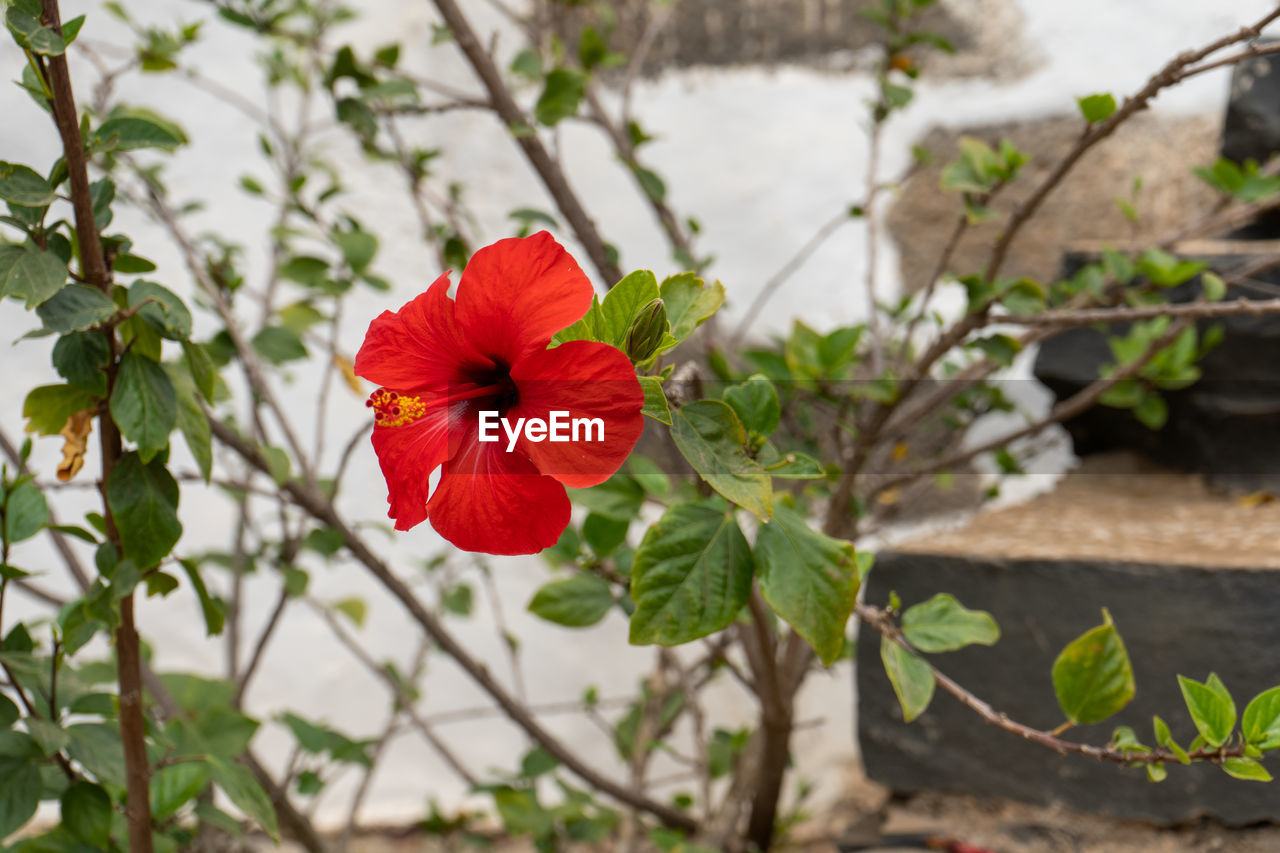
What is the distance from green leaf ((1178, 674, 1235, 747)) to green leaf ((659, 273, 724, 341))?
26 centimetres

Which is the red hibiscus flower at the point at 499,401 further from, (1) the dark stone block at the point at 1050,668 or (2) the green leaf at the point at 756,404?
(1) the dark stone block at the point at 1050,668

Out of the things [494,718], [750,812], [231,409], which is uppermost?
[231,409]

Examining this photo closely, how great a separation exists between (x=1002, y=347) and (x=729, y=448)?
49 centimetres

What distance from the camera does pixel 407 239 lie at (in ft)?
5.37

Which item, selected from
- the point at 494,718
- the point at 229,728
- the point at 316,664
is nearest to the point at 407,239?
the point at 316,664

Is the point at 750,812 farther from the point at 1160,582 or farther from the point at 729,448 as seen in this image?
the point at 729,448

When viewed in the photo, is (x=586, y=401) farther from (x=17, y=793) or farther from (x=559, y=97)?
(x=559, y=97)

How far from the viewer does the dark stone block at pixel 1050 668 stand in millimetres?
716

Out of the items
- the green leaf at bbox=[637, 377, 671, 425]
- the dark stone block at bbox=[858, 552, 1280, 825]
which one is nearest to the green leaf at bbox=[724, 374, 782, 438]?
the green leaf at bbox=[637, 377, 671, 425]

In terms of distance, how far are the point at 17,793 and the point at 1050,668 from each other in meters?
0.79

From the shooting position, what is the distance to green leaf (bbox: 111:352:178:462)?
0.38 metres

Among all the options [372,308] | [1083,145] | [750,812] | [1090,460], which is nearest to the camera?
[1083,145]

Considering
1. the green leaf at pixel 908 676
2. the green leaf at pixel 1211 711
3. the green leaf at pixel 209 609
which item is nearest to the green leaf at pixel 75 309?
the green leaf at pixel 209 609

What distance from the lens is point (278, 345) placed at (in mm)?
820
